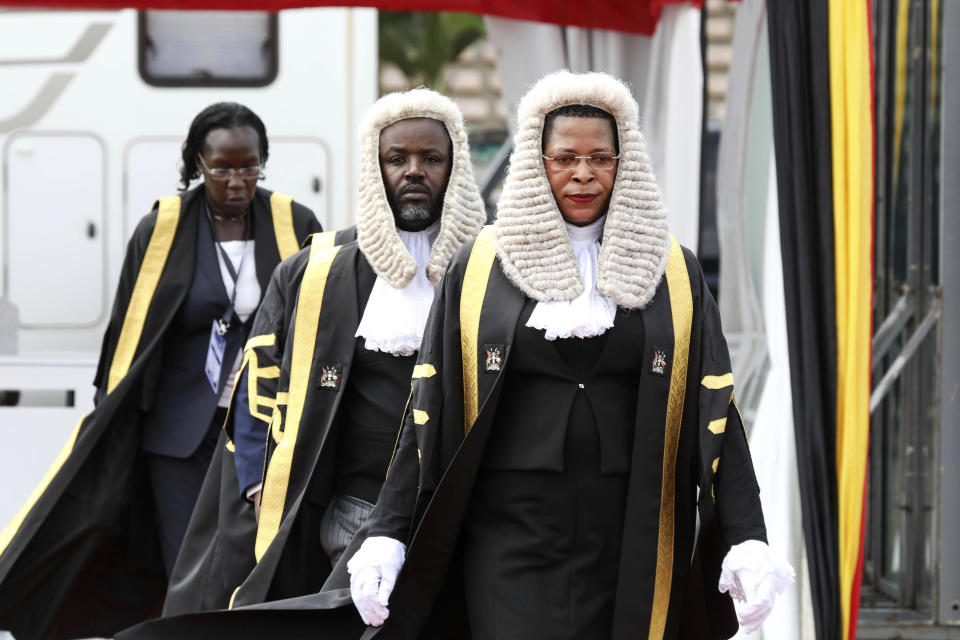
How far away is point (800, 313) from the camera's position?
4227 millimetres

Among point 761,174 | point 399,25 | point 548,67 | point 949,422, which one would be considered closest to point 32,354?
Answer: point 548,67

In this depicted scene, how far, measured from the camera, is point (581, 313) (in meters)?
3.08

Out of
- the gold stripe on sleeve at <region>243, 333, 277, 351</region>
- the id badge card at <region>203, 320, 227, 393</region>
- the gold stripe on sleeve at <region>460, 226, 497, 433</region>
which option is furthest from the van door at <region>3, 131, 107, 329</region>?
the gold stripe on sleeve at <region>460, 226, 497, 433</region>

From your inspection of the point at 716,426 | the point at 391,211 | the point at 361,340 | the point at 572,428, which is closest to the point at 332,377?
the point at 361,340

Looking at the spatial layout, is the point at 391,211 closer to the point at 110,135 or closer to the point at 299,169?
the point at 299,169

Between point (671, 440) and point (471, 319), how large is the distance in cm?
50

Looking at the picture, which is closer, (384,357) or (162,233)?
(384,357)

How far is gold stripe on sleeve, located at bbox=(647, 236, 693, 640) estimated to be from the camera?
3.10 m

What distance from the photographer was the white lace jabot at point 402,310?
12.6 feet

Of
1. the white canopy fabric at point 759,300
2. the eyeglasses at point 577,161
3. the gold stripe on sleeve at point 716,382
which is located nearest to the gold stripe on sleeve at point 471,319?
the eyeglasses at point 577,161

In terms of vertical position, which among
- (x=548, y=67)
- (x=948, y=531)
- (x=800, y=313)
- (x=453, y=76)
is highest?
(x=453, y=76)

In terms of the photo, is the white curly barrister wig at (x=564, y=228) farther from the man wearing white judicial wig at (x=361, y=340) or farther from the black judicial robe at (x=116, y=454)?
the black judicial robe at (x=116, y=454)

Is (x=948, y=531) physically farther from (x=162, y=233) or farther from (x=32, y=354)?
(x=32, y=354)

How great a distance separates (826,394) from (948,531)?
4.19 feet
